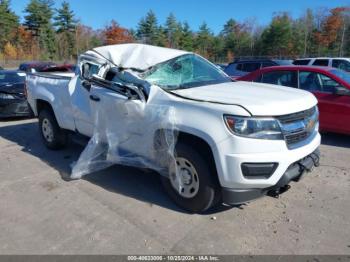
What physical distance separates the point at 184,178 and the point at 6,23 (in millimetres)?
68451

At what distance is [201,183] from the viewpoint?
3496 millimetres

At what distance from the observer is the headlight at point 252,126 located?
315 cm

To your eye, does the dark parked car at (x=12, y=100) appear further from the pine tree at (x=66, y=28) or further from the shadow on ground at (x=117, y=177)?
the pine tree at (x=66, y=28)

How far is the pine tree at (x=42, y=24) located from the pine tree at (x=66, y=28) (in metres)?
1.97

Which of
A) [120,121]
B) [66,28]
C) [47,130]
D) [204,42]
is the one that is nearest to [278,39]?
[204,42]

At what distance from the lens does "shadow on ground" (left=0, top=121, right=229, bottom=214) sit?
4.22 m

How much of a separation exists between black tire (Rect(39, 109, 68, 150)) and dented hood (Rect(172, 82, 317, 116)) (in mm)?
3060

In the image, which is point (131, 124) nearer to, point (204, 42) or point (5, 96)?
point (5, 96)

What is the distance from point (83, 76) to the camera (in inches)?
198

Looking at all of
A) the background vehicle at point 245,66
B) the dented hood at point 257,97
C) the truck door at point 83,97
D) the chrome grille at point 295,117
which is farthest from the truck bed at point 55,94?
the background vehicle at point 245,66

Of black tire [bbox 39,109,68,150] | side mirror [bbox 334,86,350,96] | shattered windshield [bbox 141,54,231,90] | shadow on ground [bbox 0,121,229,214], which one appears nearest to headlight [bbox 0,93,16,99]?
shadow on ground [bbox 0,121,229,214]

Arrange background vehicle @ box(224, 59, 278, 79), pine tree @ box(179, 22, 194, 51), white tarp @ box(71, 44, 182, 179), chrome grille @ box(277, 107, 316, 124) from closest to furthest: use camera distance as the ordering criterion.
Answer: chrome grille @ box(277, 107, 316, 124)
white tarp @ box(71, 44, 182, 179)
background vehicle @ box(224, 59, 278, 79)
pine tree @ box(179, 22, 194, 51)

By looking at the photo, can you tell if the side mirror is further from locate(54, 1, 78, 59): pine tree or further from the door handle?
locate(54, 1, 78, 59): pine tree

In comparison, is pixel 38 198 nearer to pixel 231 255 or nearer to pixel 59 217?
pixel 59 217
